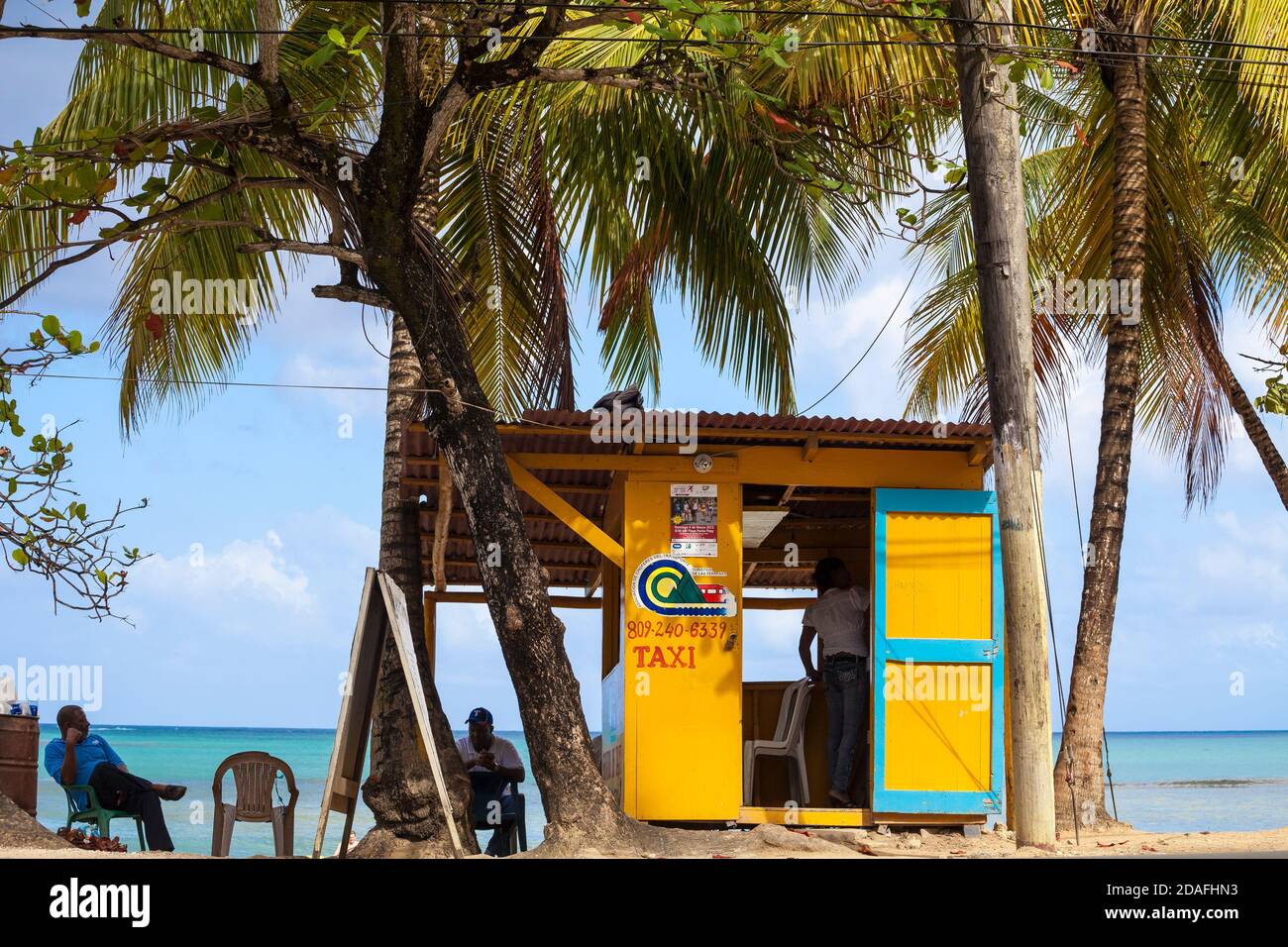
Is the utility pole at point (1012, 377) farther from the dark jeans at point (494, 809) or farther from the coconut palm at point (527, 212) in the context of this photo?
the dark jeans at point (494, 809)

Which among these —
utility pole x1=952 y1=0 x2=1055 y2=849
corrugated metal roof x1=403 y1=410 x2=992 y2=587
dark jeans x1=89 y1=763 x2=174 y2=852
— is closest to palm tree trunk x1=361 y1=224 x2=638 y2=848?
corrugated metal roof x1=403 y1=410 x2=992 y2=587

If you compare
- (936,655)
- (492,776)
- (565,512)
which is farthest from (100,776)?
(936,655)

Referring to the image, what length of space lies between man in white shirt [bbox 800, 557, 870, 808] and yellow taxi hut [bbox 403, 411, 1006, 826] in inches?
5.6

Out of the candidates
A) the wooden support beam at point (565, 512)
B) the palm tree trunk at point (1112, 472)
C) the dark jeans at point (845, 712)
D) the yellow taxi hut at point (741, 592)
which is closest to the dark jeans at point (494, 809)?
the yellow taxi hut at point (741, 592)

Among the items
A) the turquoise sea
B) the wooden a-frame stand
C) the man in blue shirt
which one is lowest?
the turquoise sea

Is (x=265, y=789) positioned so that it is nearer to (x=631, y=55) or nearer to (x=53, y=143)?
(x=53, y=143)

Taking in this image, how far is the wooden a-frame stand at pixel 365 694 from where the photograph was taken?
26.6 feet

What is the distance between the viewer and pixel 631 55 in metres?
11.6

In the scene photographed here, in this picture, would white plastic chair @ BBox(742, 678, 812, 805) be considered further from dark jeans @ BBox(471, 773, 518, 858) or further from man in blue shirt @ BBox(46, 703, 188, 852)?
man in blue shirt @ BBox(46, 703, 188, 852)

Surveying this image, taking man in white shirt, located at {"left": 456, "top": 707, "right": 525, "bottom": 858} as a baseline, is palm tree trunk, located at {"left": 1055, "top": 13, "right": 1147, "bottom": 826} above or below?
above

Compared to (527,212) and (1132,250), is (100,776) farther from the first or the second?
(1132,250)

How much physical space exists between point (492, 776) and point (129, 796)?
2884 mm

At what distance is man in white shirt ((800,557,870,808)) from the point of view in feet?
33.7
